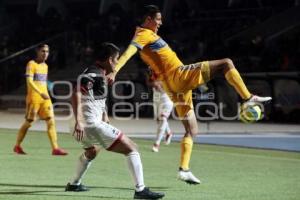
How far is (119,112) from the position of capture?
29625 millimetres

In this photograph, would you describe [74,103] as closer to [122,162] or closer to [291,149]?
[122,162]

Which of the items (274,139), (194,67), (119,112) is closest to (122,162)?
(194,67)

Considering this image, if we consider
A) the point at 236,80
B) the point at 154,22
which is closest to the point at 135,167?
the point at 236,80

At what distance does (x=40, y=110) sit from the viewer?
47.4 ft

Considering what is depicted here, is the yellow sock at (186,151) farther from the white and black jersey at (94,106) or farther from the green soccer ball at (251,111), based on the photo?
the white and black jersey at (94,106)

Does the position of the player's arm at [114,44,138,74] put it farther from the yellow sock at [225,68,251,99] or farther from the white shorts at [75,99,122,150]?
the yellow sock at [225,68,251,99]

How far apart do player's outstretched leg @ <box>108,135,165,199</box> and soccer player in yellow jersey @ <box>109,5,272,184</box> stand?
1.22m

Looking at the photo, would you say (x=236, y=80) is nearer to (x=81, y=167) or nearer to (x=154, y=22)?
(x=154, y=22)

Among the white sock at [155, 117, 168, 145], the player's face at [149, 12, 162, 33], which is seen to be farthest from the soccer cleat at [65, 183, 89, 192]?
the white sock at [155, 117, 168, 145]

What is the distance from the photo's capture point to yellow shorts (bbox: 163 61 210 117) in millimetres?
9422

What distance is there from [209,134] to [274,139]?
255cm

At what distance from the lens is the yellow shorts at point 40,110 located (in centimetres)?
1435

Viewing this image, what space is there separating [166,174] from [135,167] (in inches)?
113

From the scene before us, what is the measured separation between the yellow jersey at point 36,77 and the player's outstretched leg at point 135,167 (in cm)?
599
